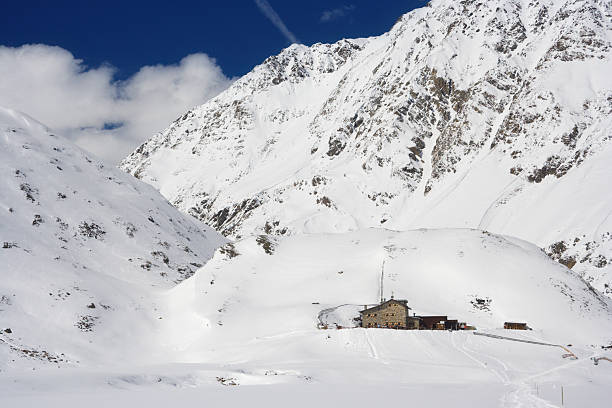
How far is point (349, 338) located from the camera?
43969mm

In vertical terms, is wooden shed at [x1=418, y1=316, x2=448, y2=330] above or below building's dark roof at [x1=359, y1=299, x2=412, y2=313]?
below

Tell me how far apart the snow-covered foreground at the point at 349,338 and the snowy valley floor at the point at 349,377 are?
12cm

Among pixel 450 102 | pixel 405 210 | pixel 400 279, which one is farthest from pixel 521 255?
pixel 450 102

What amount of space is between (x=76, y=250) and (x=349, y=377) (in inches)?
2132

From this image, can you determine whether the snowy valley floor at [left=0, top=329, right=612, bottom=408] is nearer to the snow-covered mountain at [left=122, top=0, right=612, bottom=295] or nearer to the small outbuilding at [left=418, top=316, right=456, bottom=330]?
the small outbuilding at [left=418, top=316, right=456, bottom=330]

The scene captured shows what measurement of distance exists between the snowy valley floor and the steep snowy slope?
12.5 metres

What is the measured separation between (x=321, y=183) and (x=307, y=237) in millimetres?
90568

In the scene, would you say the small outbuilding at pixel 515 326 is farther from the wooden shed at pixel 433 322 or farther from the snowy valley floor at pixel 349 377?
the wooden shed at pixel 433 322

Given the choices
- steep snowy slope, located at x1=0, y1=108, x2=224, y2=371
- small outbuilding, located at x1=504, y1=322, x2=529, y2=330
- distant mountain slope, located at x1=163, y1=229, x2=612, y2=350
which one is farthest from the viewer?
distant mountain slope, located at x1=163, y1=229, x2=612, y2=350

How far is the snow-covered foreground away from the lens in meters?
21.4

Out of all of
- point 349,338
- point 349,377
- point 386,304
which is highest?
point 386,304

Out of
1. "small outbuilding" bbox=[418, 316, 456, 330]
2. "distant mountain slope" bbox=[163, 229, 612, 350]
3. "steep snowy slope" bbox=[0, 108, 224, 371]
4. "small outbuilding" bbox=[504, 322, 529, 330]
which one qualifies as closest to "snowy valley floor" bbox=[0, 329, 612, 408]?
"small outbuilding" bbox=[504, 322, 529, 330]

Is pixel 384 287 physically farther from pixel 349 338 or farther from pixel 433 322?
pixel 349 338

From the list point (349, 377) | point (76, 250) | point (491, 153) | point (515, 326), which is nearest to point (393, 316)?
point (515, 326)
